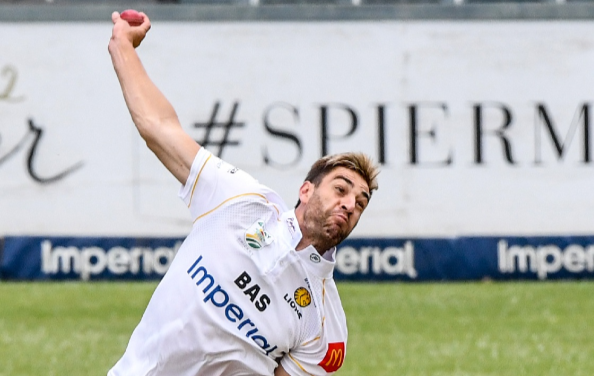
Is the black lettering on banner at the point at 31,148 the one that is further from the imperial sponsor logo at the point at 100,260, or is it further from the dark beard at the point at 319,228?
the dark beard at the point at 319,228

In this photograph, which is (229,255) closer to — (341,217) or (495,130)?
(341,217)

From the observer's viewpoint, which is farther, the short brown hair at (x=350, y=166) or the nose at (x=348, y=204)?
the short brown hair at (x=350, y=166)

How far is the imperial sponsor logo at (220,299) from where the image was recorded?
5.28 m

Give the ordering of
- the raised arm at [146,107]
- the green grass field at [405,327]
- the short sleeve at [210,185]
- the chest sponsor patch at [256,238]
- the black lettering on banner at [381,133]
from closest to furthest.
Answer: the raised arm at [146,107], the short sleeve at [210,185], the chest sponsor patch at [256,238], the green grass field at [405,327], the black lettering on banner at [381,133]

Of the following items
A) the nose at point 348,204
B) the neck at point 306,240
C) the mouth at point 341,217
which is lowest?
the neck at point 306,240

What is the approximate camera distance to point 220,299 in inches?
209

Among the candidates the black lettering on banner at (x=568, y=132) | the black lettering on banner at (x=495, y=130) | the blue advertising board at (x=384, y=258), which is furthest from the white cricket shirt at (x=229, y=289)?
the black lettering on banner at (x=568, y=132)

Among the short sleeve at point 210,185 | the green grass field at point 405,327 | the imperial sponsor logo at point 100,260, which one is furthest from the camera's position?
the imperial sponsor logo at point 100,260

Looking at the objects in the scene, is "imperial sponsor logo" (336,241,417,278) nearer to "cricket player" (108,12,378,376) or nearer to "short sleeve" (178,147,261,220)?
"cricket player" (108,12,378,376)

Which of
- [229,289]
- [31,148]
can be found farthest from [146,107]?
[31,148]

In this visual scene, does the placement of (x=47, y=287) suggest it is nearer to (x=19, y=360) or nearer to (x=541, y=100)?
(x=19, y=360)

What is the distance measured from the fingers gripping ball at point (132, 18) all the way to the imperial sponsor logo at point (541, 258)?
12533 millimetres

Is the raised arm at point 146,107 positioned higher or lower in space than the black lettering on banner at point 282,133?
higher

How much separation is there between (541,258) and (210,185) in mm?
12616
